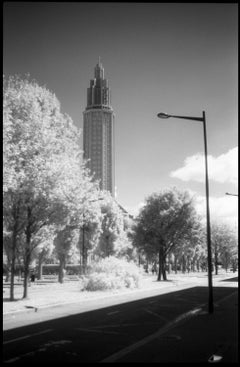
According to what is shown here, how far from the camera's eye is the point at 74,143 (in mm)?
24594

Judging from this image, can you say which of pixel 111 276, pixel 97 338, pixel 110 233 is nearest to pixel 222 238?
pixel 110 233

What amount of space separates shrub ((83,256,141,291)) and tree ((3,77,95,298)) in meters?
6.61

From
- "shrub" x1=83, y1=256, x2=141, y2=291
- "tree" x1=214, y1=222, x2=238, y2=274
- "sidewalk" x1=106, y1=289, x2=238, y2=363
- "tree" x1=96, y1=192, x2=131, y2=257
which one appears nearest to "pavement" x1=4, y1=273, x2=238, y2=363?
"sidewalk" x1=106, y1=289, x2=238, y2=363

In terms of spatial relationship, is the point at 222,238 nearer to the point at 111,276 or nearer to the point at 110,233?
the point at 110,233

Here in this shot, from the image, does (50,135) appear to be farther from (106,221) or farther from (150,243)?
(106,221)

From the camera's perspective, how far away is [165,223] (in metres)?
47.2

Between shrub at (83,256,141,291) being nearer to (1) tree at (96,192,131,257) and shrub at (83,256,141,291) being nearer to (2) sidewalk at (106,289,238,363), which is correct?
(2) sidewalk at (106,289,238,363)

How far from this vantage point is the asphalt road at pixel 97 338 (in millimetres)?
7797

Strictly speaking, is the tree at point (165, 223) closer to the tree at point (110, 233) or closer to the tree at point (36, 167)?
the tree at point (110, 233)

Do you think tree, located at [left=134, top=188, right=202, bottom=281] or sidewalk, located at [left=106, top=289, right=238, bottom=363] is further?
tree, located at [left=134, top=188, right=202, bottom=281]

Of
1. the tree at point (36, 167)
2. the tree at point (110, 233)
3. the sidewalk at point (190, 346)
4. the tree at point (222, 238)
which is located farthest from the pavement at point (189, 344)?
the tree at point (222, 238)

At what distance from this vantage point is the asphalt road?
7797 millimetres

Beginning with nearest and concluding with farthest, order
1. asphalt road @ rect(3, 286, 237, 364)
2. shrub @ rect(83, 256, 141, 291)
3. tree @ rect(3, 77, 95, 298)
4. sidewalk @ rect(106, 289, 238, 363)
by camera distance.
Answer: sidewalk @ rect(106, 289, 238, 363) → asphalt road @ rect(3, 286, 237, 364) → tree @ rect(3, 77, 95, 298) → shrub @ rect(83, 256, 141, 291)

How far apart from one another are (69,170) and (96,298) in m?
7.78
